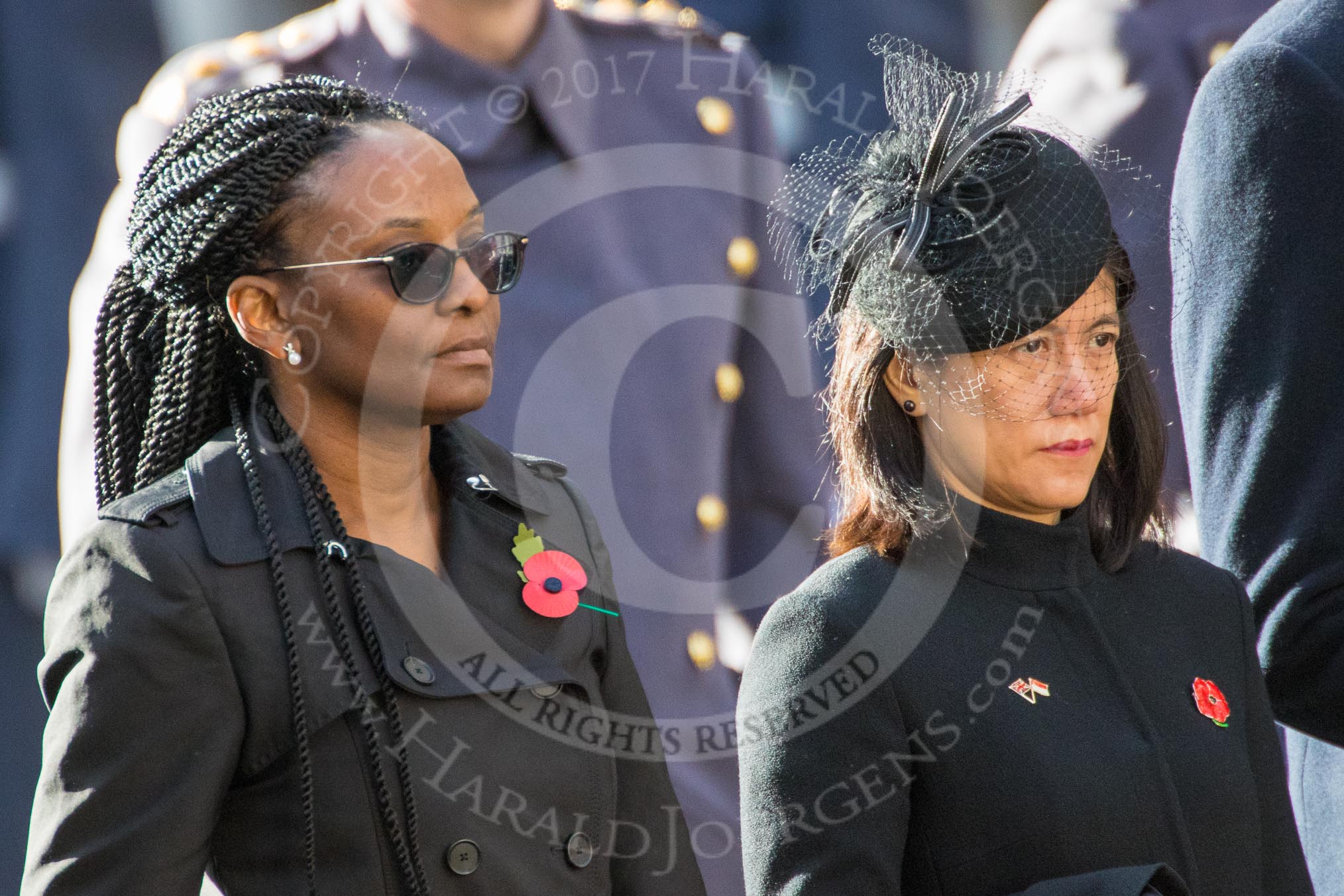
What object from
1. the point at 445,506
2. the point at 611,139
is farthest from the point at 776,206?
the point at 611,139

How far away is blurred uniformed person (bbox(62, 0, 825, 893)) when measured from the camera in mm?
2918

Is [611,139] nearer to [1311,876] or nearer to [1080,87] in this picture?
[1080,87]

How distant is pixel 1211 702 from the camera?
2.02m

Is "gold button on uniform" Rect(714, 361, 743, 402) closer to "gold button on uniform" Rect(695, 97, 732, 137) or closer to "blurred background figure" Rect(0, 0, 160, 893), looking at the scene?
"gold button on uniform" Rect(695, 97, 732, 137)

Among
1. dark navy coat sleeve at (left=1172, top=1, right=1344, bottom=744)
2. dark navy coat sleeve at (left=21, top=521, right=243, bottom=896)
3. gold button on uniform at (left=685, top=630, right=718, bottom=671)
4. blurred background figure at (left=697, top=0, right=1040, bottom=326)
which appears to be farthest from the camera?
blurred background figure at (left=697, top=0, right=1040, bottom=326)

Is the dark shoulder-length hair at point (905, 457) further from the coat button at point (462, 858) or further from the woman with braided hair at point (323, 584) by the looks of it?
the coat button at point (462, 858)

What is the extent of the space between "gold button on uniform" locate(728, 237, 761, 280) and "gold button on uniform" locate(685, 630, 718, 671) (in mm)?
734

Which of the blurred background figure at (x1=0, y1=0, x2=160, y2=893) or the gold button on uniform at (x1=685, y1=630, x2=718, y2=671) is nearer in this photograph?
the gold button on uniform at (x1=685, y1=630, x2=718, y2=671)

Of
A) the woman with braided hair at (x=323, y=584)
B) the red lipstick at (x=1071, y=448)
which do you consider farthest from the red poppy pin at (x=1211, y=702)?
the woman with braided hair at (x=323, y=584)

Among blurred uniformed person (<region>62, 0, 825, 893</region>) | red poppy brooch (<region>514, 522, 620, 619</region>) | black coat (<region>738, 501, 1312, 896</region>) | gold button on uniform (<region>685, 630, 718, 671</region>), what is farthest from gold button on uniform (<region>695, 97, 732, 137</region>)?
black coat (<region>738, 501, 1312, 896</region>)

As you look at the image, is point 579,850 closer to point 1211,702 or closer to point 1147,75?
point 1211,702

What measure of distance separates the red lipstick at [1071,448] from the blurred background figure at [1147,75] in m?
1.42

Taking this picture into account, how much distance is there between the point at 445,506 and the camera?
2.21m

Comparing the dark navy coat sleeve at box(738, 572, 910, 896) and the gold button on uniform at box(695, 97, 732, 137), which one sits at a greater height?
the gold button on uniform at box(695, 97, 732, 137)
